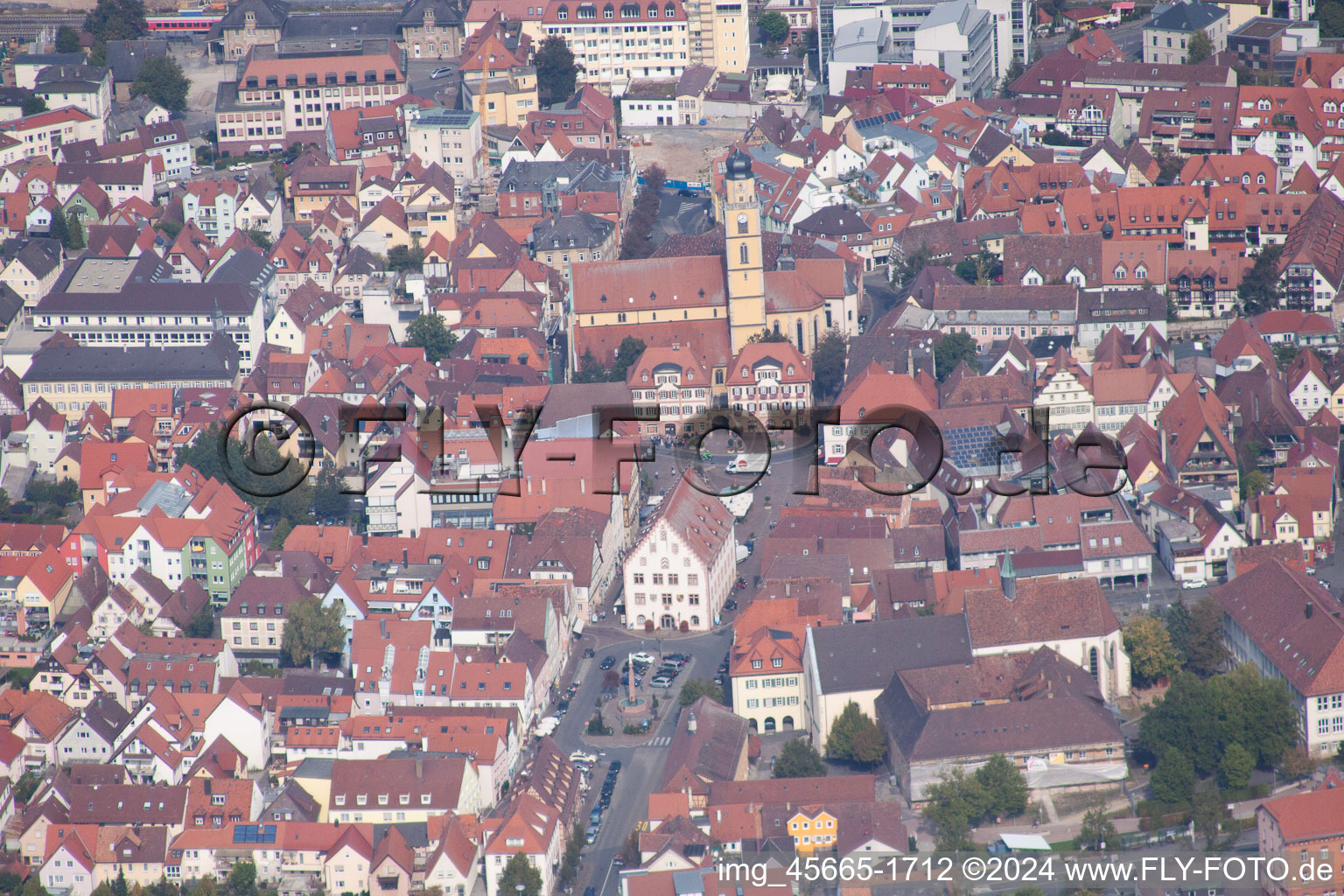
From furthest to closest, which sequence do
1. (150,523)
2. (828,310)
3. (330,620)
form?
(828,310)
(150,523)
(330,620)

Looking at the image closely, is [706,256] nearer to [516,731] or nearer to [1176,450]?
[1176,450]

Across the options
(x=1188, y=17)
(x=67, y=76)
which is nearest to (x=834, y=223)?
(x=1188, y=17)

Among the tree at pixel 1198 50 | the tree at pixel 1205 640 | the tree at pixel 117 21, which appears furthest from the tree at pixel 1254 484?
the tree at pixel 117 21

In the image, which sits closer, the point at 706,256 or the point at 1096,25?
the point at 706,256

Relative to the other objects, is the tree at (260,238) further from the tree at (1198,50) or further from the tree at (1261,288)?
the tree at (1198,50)

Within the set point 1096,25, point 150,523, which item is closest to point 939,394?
point 150,523

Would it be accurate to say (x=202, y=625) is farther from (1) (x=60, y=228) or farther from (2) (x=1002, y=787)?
(1) (x=60, y=228)

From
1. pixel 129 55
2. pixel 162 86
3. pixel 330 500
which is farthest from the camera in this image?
pixel 129 55
